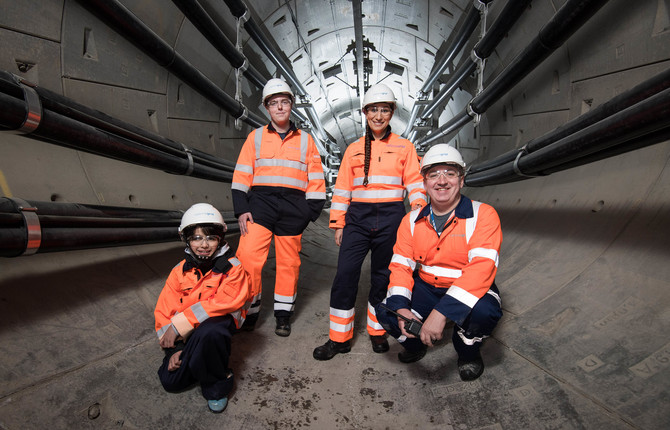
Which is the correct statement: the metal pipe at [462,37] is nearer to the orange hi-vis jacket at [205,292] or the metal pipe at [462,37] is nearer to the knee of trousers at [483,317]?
the knee of trousers at [483,317]

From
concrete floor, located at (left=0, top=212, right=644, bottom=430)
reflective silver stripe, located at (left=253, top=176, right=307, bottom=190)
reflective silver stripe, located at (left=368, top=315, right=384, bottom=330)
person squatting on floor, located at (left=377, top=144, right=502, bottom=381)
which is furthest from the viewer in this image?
reflective silver stripe, located at (left=253, top=176, right=307, bottom=190)

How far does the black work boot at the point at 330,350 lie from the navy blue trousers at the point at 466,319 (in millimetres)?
446

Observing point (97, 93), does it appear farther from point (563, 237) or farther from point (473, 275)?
point (563, 237)

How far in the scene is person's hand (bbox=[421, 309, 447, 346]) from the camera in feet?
5.74

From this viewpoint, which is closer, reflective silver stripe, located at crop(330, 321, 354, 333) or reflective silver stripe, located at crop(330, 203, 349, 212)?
reflective silver stripe, located at crop(330, 321, 354, 333)

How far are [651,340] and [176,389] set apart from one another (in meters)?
2.33

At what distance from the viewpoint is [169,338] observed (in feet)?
6.09

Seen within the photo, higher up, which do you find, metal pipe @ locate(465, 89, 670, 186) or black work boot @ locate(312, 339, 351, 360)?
metal pipe @ locate(465, 89, 670, 186)

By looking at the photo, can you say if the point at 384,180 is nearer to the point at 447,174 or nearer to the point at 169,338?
the point at 447,174

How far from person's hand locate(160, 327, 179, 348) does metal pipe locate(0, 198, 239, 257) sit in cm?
79

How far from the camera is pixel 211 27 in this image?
150 inches

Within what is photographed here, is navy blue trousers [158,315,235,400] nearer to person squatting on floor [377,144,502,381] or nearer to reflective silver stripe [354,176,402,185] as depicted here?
person squatting on floor [377,144,502,381]

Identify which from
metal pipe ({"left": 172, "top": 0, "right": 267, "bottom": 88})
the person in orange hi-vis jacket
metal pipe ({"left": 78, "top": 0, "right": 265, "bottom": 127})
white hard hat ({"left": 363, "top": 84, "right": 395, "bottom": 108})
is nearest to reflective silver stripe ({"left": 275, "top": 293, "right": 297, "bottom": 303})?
the person in orange hi-vis jacket

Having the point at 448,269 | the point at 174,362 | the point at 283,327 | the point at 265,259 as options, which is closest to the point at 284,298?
the point at 283,327
